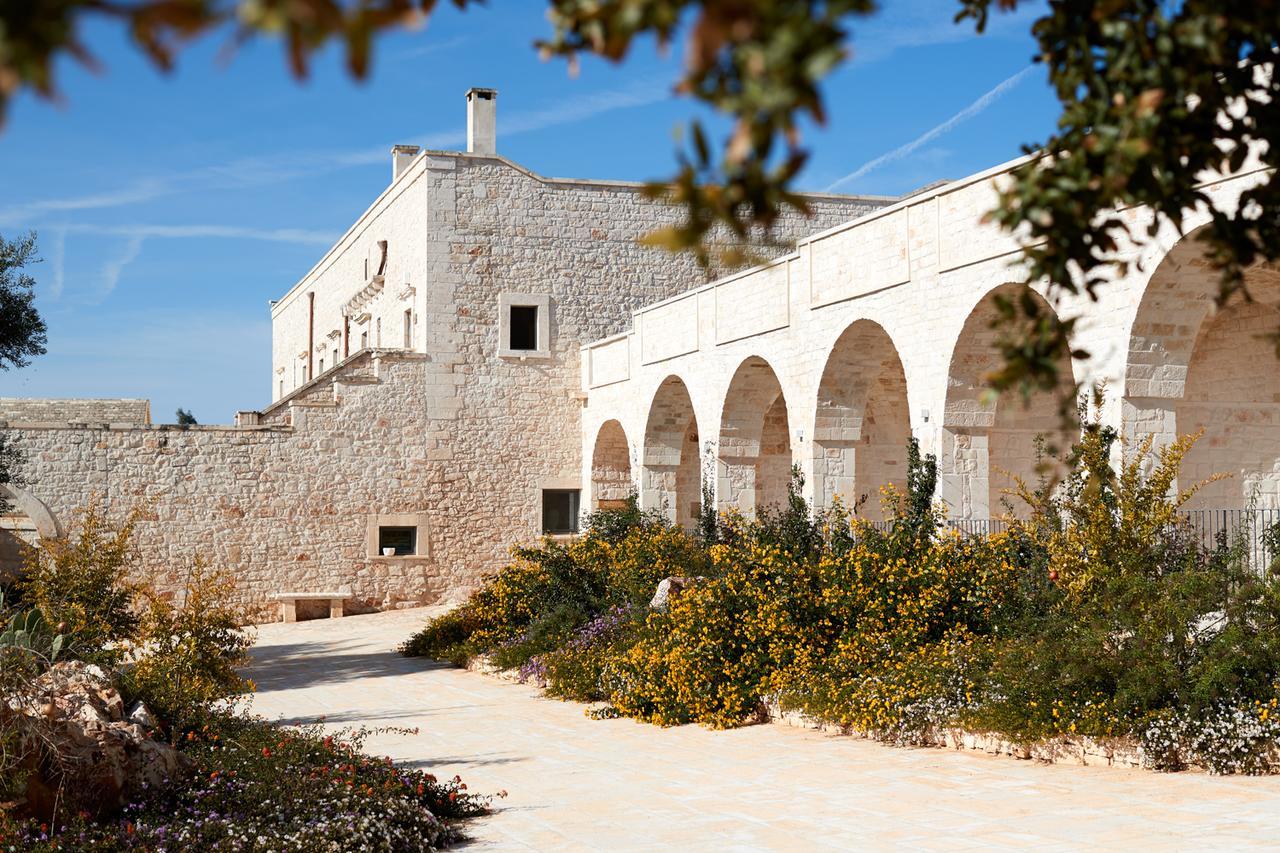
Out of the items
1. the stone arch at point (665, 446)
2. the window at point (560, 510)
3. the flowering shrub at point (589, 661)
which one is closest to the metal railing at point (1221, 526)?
the flowering shrub at point (589, 661)

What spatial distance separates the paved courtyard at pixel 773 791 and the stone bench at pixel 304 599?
9.43 m

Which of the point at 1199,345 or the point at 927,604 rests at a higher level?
the point at 1199,345

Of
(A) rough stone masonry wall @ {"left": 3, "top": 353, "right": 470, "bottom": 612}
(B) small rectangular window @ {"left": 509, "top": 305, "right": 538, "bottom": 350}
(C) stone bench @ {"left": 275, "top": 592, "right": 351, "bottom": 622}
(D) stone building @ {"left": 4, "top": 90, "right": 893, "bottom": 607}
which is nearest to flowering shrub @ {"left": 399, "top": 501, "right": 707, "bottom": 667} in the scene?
(C) stone bench @ {"left": 275, "top": 592, "right": 351, "bottom": 622}

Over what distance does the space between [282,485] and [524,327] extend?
488cm

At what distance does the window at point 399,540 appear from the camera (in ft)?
71.0

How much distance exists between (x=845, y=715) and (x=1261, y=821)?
3611 mm

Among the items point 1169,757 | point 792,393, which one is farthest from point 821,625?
point 792,393

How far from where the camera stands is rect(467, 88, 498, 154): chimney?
22.8m

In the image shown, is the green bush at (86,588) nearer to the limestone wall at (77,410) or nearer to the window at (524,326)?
the window at (524,326)

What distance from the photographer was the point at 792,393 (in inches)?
635

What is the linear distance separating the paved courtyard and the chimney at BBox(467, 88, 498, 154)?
44.0 feet

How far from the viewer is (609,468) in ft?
74.0

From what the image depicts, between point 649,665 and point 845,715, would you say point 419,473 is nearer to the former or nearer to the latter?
point 649,665

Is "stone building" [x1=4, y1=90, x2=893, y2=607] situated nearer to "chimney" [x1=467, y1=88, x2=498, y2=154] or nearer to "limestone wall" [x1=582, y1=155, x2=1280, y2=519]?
"chimney" [x1=467, y1=88, x2=498, y2=154]
